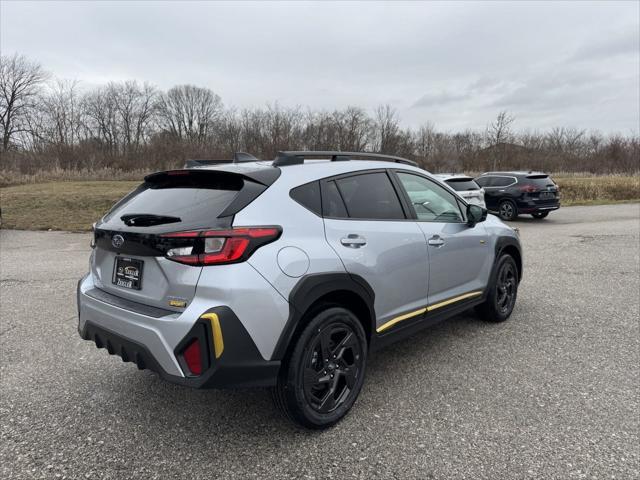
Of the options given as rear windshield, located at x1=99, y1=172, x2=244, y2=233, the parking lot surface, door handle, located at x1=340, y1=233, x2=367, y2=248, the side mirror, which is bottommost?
the parking lot surface

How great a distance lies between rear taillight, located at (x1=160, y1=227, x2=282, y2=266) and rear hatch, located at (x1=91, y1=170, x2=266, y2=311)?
3 cm

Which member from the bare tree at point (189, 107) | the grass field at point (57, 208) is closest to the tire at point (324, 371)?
the grass field at point (57, 208)

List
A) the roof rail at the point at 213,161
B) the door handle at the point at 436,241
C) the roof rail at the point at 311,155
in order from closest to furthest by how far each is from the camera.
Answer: the roof rail at the point at 311,155
the roof rail at the point at 213,161
the door handle at the point at 436,241

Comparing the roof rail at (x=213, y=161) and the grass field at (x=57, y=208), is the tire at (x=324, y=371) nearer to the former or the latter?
the roof rail at (x=213, y=161)

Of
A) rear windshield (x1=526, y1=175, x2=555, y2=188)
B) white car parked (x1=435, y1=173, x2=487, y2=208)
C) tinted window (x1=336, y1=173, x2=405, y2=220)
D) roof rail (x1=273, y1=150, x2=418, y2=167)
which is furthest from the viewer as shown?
rear windshield (x1=526, y1=175, x2=555, y2=188)

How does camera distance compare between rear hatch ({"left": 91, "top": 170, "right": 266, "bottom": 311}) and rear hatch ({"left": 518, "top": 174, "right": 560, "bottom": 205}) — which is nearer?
rear hatch ({"left": 91, "top": 170, "right": 266, "bottom": 311})

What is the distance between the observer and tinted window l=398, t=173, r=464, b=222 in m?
3.52

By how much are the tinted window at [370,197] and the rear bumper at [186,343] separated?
3.75 ft

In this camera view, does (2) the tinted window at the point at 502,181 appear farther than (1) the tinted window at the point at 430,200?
Yes

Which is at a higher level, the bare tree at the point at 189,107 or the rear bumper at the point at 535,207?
the bare tree at the point at 189,107

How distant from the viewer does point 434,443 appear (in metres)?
2.51

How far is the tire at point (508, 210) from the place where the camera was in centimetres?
1496

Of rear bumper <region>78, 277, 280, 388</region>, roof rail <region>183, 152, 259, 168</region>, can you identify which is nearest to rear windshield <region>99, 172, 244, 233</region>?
roof rail <region>183, 152, 259, 168</region>

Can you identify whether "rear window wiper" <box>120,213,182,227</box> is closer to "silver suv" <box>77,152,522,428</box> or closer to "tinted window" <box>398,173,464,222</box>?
"silver suv" <box>77,152,522,428</box>
